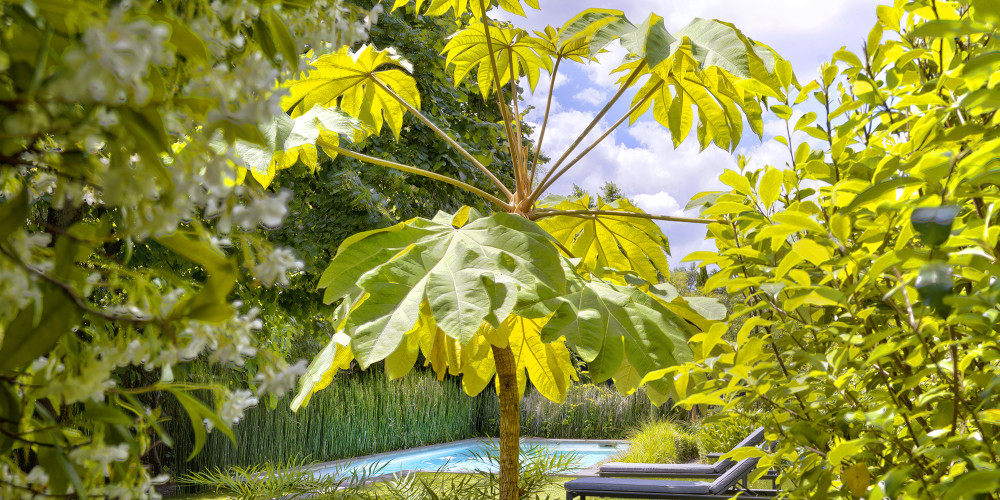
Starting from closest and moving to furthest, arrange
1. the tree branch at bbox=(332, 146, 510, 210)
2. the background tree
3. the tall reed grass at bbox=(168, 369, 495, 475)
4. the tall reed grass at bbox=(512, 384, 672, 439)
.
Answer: the background tree
the tree branch at bbox=(332, 146, 510, 210)
the tall reed grass at bbox=(168, 369, 495, 475)
the tall reed grass at bbox=(512, 384, 672, 439)

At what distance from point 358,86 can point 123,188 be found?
1.91 m

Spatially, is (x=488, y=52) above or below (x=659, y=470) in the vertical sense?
above

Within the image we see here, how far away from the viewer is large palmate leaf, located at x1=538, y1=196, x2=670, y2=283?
6.67 ft

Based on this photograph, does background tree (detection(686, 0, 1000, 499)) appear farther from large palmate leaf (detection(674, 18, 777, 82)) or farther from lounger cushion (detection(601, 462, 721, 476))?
lounger cushion (detection(601, 462, 721, 476))

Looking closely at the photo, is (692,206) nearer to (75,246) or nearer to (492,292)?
(492,292)

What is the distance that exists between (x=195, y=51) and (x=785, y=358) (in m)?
0.83

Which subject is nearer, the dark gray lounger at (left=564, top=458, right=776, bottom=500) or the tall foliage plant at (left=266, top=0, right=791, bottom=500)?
the tall foliage plant at (left=266, top=0, right=791, bottom=500)

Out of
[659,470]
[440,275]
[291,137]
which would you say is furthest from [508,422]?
[659,470]

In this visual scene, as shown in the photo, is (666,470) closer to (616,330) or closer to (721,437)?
(721,437)

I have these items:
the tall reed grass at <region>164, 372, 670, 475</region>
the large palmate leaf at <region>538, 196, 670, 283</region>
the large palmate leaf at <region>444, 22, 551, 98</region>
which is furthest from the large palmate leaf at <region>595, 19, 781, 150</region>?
the tall reed grass at <region>164, 372, 670, 475</region>

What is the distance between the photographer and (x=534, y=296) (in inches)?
46.4

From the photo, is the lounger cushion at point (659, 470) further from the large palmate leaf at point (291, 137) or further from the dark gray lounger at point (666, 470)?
the large palmate leaf at point (291, 137)

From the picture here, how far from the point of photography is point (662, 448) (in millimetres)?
6734

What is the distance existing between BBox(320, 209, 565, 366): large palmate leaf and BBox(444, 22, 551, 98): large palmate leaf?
2.76 feet
